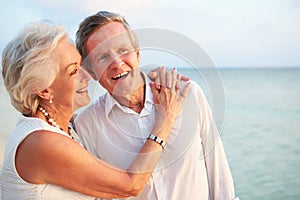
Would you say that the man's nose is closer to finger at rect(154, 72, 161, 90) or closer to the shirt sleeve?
finger at rect(154, 72, 161, 90)

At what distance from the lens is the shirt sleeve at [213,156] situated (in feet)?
6.67

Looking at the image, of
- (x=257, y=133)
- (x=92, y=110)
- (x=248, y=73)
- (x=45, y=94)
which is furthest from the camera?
(x=248, y=73)

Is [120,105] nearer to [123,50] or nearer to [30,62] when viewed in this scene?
[123,50]

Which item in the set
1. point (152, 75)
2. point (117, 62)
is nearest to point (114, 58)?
point (117, 62)

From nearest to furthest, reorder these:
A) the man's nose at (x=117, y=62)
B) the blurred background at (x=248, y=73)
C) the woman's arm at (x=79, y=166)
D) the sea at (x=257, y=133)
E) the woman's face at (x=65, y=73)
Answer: the woman's arm at (x=79, y=166), the woman's face at (x=65, y=73), the man's nose at (x=117, y=62), the sea at (x=257, y=133), the blurred background at (x=248, y=73)

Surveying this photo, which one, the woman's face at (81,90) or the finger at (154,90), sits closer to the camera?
the woman's face at (81,90)

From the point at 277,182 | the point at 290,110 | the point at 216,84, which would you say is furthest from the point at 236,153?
the point at 216,84

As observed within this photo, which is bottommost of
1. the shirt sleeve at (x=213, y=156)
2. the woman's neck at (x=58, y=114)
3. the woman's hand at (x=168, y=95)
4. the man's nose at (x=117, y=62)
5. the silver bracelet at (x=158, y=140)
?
the shirt sleeve at (x=213, y=156)

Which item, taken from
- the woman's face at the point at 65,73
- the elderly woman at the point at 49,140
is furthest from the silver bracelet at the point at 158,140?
the woman's face at the point at 65,73

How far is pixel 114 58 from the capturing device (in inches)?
77.7

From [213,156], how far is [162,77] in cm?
39

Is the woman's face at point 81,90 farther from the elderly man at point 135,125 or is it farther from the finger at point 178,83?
the finger at point 178,83

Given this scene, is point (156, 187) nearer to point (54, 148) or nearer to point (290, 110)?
point (54, 148)

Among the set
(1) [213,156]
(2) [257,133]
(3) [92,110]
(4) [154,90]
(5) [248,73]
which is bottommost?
(5) [248,73]
